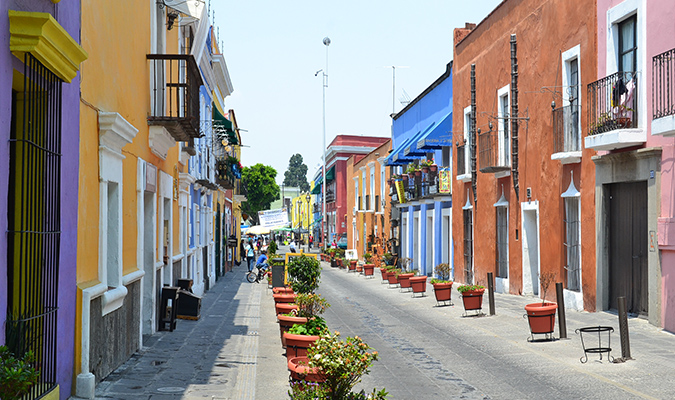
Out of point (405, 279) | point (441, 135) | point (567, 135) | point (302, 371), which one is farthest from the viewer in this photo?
point (441, 135)

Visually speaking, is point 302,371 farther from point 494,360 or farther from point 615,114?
point 615,114

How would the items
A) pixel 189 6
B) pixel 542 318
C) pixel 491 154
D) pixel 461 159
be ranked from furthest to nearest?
pixel 461 159, pixel 491 154, pixel 189 6, pixel 542 318

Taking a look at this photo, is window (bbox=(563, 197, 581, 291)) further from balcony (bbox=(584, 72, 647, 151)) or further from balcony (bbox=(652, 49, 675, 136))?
balcony (bbox=(652, 49, 675, 136))

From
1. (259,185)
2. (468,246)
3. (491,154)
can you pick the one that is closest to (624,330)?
(491,154)

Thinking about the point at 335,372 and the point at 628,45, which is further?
the point at 628,45

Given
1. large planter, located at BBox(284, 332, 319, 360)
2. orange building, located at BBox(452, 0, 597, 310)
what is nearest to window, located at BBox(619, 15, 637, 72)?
orange building, located at BBox(452, 0, 597, 310)

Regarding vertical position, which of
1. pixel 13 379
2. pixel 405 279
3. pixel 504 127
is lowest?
pixel 405 279

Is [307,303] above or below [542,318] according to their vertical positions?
above

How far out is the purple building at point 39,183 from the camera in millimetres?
5578

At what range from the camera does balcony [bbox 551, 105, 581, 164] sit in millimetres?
16859

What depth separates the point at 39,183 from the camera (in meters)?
6.32

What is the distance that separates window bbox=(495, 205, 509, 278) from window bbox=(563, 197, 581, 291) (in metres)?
4.31

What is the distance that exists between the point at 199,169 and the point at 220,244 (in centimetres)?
1052

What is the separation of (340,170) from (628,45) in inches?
2022
